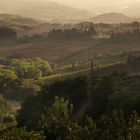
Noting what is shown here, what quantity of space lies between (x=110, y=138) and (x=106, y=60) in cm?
13684

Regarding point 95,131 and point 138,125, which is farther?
point 95,131

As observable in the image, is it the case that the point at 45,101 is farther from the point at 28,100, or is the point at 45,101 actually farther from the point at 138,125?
the point at 138,125

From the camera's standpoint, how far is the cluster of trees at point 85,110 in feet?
159

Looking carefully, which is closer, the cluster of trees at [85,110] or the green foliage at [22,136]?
the green foliage at [22,136]

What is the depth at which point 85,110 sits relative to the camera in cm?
8600

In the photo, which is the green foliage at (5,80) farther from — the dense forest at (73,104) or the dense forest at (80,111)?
the dense forest at (80,111)

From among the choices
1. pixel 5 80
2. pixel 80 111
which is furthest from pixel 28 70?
pixel 80 111

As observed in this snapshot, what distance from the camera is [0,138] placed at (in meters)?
58.9

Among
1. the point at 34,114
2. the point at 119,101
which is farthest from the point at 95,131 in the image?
the point at 34,114

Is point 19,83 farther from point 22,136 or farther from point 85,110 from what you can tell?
point 22,136

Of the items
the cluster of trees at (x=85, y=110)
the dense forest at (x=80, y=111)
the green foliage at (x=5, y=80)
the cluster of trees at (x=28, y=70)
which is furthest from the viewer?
the cluster of trees at (x=28, y=70)

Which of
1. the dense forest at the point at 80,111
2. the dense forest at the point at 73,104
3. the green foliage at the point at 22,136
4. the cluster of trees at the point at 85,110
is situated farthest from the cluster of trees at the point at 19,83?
the green foliage at the point at 22,136

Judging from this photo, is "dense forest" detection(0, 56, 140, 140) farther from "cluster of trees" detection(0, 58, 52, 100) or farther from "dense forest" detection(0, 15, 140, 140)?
"cluster of trees" detection(0, 58, 52, 100)

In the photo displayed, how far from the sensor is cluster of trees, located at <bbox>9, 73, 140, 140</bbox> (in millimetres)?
48312
